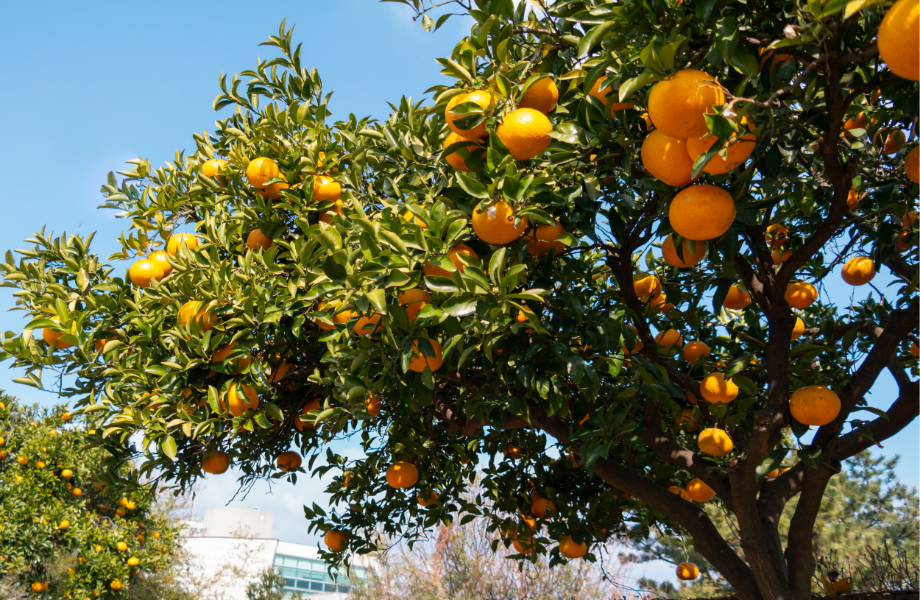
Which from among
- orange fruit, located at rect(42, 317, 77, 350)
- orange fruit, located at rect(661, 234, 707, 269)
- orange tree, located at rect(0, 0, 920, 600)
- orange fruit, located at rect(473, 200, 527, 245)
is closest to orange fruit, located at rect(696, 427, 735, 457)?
orange tree, located at rect(0, 0, 920, 600)

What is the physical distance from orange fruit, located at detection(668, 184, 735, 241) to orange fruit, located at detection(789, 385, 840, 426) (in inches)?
39.3

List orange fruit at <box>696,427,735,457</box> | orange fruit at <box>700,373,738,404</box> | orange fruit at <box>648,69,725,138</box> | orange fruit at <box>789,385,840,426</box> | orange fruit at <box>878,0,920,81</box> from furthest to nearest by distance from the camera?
orange fruit at <box>696,427,735,457</box> → orange fruit at <box>700,373,738,404</box> → orange fruit at <box>789,385,840,426</box> → orange fruit at <box>648,69,725,138</box> → orange fruit at <box>878,0,920,81</box>

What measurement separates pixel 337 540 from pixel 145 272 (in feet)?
6.89

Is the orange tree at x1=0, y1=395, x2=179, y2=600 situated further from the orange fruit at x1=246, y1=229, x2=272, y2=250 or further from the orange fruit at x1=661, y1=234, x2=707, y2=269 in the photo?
the orange fruit at x1=661, y1=234, x2=707, y2=269

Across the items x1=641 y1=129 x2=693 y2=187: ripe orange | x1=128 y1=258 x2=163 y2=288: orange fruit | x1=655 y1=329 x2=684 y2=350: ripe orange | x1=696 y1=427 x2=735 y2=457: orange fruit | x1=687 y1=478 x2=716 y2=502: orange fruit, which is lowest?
x1=687 y1=478 x2=716 y2=502: orange fruit

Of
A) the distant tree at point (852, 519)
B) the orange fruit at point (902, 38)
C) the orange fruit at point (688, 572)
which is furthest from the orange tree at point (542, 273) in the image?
the distant tree at point (852, 519)

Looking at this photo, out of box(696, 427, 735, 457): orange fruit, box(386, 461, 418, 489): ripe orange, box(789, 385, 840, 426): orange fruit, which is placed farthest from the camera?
box(386, 461, 418, 489): ripe orange

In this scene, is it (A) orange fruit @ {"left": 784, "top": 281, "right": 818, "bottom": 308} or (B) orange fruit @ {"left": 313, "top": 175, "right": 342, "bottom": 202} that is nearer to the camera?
(B) orange fruit @ {"left": 313, "top": 175, "right": 342, "bottom": 202}

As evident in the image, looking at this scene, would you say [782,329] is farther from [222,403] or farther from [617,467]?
[222,403]

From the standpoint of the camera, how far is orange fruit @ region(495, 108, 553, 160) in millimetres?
1668

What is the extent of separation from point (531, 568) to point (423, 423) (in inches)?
238

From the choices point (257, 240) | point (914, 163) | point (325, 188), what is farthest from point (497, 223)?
point (257, 240)

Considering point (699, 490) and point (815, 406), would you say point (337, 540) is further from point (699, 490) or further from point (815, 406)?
point (815, 406)

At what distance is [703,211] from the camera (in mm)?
1516
